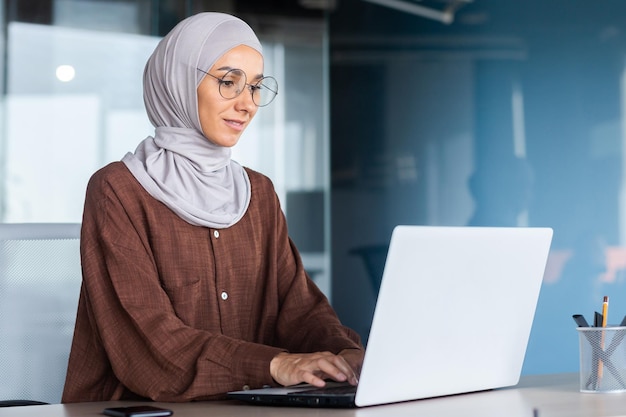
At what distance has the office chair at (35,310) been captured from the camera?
5.98 feet

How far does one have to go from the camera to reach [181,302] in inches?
67.4

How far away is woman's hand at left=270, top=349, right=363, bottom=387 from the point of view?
1.38 metres

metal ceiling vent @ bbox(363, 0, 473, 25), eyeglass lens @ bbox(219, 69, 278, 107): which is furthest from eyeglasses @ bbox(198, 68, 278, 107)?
metal ceiling vent @ bbox(363, 0, 473, 25)

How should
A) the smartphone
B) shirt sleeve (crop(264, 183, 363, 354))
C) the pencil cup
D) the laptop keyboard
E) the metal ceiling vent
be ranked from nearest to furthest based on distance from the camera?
the smartphone
the laptop keyboard
the pencil cup
shirt sleeve (crop(264, 183, 363, 354))
the metal ceiling vent

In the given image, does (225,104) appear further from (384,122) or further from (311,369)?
(384,122)

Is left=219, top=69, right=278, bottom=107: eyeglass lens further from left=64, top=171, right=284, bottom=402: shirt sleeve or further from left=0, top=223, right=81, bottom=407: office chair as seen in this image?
left=0, top=223, right=81, bottom=407: office chair

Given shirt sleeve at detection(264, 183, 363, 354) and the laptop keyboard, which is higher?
shirt sleeve at detection(264, 183, 363, 354)

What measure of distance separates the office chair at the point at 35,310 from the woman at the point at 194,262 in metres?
0.16

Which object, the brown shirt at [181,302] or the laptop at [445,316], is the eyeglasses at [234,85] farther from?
the laptop at [445,316]

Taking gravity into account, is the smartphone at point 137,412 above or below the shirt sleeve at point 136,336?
below

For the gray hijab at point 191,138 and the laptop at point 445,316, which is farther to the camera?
the gray hijab at point 191,138

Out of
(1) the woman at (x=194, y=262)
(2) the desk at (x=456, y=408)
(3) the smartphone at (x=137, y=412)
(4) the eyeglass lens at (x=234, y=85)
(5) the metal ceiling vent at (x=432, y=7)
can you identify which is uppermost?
(5) the metal ceiling vent at (x=432, y=7)

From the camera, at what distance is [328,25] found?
408 cm

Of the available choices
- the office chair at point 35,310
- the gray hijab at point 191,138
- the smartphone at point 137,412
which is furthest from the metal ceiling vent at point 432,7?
the smartphone at point 137,412
